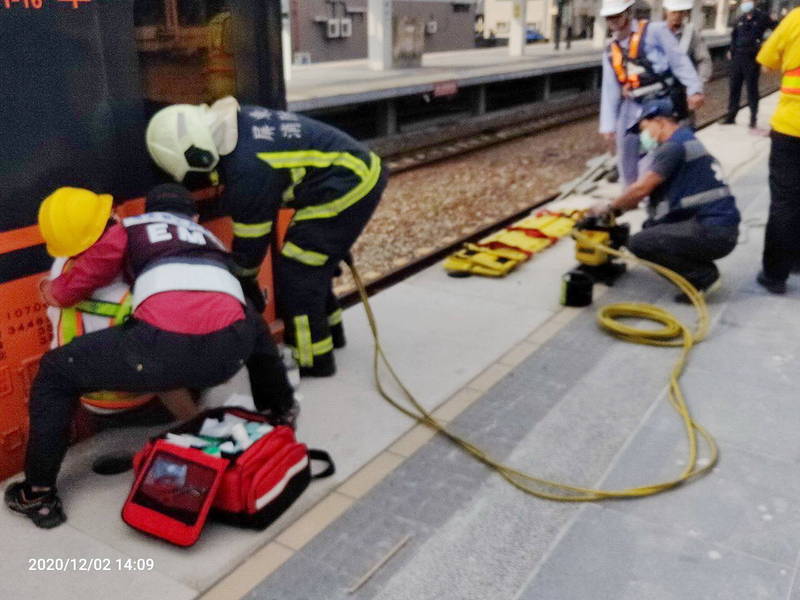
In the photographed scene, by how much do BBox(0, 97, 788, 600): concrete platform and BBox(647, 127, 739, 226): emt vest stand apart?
2.32 feet

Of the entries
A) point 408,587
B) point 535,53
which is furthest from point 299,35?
point 408,587

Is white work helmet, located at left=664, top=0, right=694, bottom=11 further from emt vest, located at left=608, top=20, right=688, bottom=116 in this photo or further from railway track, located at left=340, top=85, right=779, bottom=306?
railway track, located at left=340, top=85, right=779, bottom=306

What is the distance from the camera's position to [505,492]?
11.2 ft

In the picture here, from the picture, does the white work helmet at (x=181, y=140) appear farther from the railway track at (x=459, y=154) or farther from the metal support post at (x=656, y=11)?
the metal support post at (x=656, y=11)

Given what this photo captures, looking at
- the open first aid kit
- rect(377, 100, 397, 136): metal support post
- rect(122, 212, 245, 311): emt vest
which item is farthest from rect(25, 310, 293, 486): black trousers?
rect(377, 100, 397, 136): metal support post

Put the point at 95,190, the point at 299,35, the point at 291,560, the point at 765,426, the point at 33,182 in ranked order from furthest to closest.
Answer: the point at 299,35, the point at 765,426, the point at 95,190, the point at 33,182, the point at 291,560

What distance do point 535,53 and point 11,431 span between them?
2223 cm

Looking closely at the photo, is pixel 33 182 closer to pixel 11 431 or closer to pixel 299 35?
pixel 11 431

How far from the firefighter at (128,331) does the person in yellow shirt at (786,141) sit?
3.90 m

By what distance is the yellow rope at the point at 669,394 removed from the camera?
11.1 feet

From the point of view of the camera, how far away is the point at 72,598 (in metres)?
2.81

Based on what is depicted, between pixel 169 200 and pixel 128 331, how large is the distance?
0.69 meters

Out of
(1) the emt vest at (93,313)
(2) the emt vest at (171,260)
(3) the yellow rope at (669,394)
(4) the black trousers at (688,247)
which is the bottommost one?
(3) the yellow rope at (669,394)

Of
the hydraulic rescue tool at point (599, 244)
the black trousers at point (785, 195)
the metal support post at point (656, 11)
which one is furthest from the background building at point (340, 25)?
the black trousers at point (785, 195)
